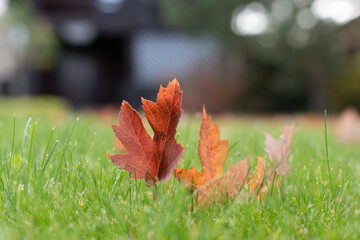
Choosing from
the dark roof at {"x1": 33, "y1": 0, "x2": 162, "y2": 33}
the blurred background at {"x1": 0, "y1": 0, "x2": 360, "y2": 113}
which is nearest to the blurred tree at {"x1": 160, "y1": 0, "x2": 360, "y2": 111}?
the blurred background at {"x1": 0, "y1": 0, "x2": 360, "y2": 113}

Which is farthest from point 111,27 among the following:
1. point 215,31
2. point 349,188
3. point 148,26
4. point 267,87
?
point 349,188

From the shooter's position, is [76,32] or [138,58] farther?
[76,32]

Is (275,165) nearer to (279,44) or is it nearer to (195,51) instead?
(279,44)

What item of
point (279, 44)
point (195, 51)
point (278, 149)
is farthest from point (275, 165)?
point (195, 51)

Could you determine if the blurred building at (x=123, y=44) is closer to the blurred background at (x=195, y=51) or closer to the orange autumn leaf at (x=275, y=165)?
the blurred background at (x=195, y=51)

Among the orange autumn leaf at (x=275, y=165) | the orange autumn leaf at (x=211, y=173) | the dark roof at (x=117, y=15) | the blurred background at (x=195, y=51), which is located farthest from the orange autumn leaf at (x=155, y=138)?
the dark roof at (x=117, y=15)

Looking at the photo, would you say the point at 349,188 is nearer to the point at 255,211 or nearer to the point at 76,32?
the point at 255,211
